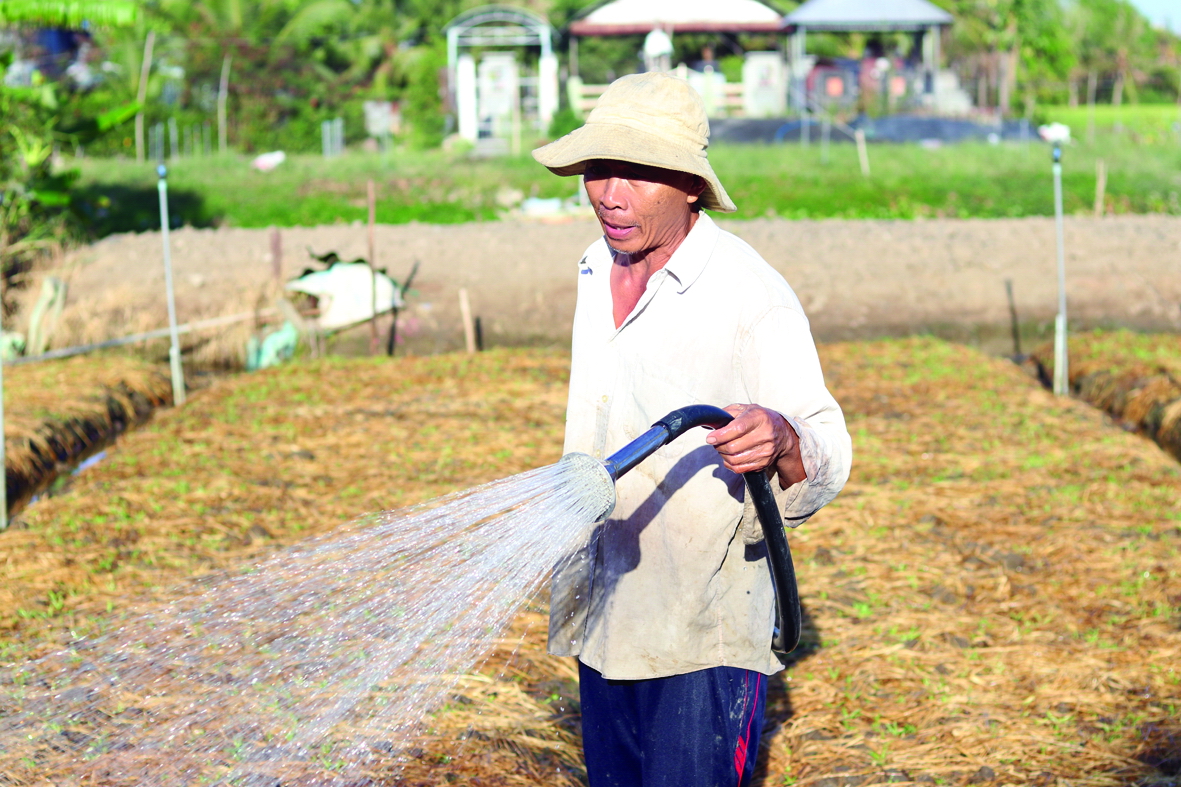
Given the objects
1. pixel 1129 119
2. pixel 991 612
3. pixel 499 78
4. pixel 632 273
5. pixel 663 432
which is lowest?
pixel 991 612

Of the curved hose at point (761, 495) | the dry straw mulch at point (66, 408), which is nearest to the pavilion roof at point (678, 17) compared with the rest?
the dry straw mulch at point (66, 408)

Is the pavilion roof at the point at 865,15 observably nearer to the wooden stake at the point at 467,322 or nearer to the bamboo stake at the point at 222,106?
the bamboo stake at the point at 222,106

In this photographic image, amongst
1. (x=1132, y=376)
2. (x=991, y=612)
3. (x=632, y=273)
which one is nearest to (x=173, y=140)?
(x=1132, y=376)

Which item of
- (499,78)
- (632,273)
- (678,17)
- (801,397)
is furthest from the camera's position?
(678,17)

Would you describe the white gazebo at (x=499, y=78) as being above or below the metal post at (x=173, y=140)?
above

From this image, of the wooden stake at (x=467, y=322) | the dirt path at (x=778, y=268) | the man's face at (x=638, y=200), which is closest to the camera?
the man's face at (x=638, y=200)

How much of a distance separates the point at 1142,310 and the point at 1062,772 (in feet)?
28.2

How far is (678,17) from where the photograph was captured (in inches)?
1070

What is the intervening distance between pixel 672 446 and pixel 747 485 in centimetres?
20

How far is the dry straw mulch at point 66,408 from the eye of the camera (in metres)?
7.20

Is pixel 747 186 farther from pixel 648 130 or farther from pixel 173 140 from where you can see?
pixel 648 130

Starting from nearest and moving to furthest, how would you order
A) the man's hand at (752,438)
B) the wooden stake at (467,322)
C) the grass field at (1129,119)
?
the man's hand at (752,438) < the wooden stake at (467,322) < the grass field at (1129,119)

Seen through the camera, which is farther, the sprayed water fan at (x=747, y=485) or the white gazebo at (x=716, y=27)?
the white gazebo at (x=716, y=27)

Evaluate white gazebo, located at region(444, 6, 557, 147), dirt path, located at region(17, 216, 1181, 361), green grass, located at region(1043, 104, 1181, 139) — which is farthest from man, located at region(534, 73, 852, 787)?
white gazebo, located at region(444, 6, 557, 147)
